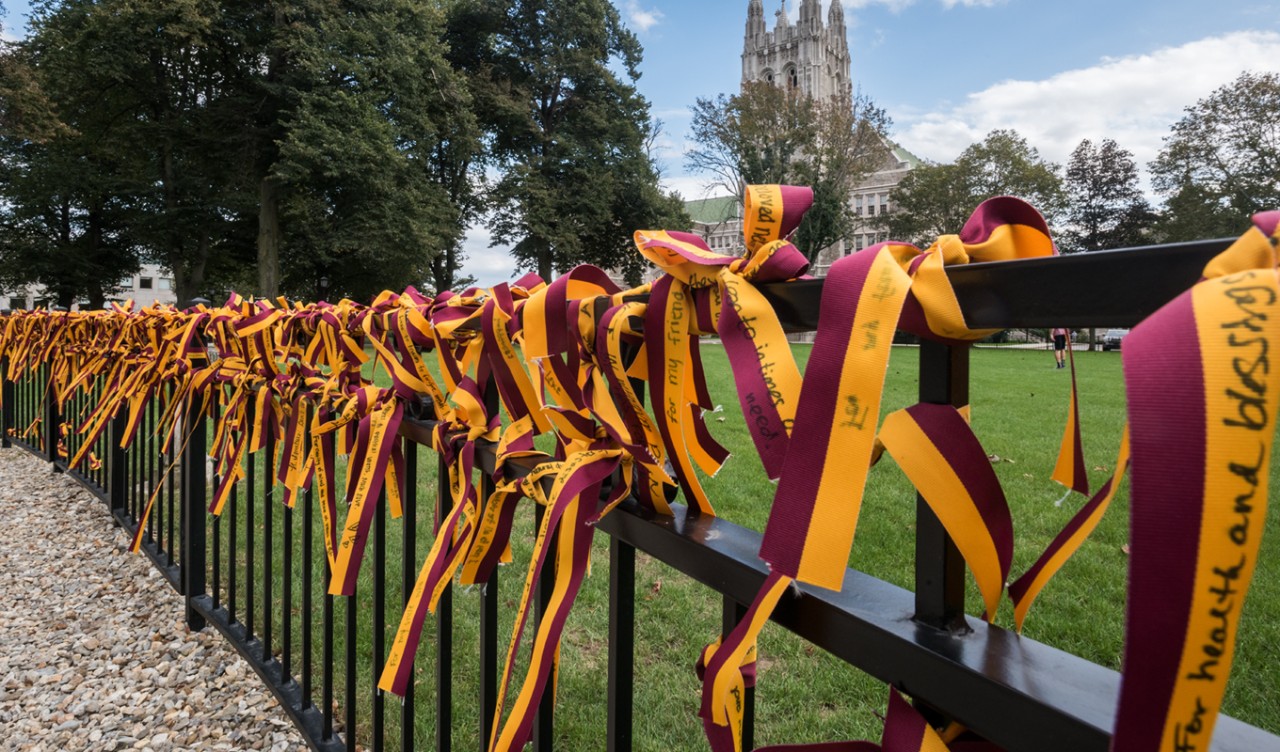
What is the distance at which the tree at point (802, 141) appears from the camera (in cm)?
4119

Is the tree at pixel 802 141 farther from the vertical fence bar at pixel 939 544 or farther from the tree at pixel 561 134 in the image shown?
the vertical fence bar at pixel 939 544

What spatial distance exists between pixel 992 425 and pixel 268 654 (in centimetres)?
794

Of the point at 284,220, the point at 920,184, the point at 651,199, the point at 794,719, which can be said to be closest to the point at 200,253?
the point at 284,220

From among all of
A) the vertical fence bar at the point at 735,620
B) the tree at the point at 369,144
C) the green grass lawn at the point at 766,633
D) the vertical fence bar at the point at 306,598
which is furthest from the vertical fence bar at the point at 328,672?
the tree at the point at 369,144

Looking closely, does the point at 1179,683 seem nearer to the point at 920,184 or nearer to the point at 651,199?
the point at 651,199

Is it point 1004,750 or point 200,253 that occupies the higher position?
point 200,253

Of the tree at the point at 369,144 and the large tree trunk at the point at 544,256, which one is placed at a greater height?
the tree at the point at 369,144

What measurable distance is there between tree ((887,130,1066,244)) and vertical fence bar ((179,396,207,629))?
44.7 m

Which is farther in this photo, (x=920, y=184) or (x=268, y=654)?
(x=920, y=184)

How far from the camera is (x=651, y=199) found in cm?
3838

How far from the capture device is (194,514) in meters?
3.33

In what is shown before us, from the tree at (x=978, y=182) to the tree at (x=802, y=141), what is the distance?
15.5 feet

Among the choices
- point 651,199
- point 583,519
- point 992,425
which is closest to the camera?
point 583,519

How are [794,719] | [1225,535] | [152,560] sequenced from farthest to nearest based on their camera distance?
[152,560] < [794,719] < [1225,535]
